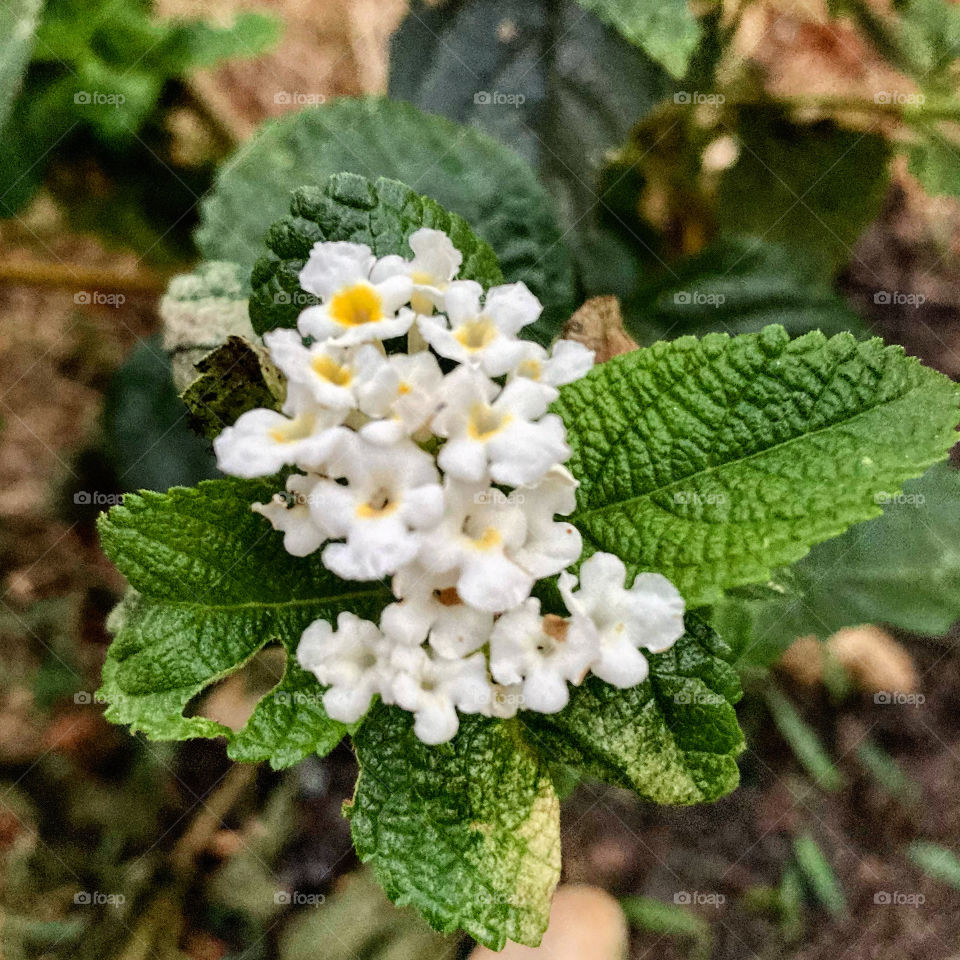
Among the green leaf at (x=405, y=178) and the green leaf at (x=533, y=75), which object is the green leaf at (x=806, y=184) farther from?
the green leaf at (x=405, y=178)

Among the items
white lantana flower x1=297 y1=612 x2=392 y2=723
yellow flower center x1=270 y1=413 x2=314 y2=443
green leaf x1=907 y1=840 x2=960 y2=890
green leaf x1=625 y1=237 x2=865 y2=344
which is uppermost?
yellow flower center x1=270 y1=413 x2=314 y2=443

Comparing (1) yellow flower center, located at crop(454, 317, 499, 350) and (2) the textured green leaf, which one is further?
(2) the textured green leaf

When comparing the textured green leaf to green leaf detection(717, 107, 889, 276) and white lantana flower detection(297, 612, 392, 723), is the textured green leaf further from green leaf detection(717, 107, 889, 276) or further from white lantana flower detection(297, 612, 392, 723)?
white lantana flower detection(297, 612, 392, 723)

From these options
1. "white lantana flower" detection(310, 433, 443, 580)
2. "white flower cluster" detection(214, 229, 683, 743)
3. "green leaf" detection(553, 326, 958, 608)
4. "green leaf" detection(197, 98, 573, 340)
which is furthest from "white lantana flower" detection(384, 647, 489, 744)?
"green leaf" detection(197, 98, 573, 340)

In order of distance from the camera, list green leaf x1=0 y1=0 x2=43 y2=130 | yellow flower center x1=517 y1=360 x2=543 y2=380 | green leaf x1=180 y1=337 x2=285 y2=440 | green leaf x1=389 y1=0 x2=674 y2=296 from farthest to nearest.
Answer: green leaf x1=389 y1=0 x2=674 y2=296, green leaf x1=0 y1=0 x2=43 y2=130, green leaf x1=180 y1=337 x2=285 y2=440, yellow flower center x1=517 y1=360 x2=543 y2=380

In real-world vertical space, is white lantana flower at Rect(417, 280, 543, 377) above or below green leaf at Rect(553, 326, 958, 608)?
above

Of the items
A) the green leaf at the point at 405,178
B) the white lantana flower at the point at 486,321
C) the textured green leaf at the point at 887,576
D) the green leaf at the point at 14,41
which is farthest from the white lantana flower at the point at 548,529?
the green leaf at the point at 14,41
